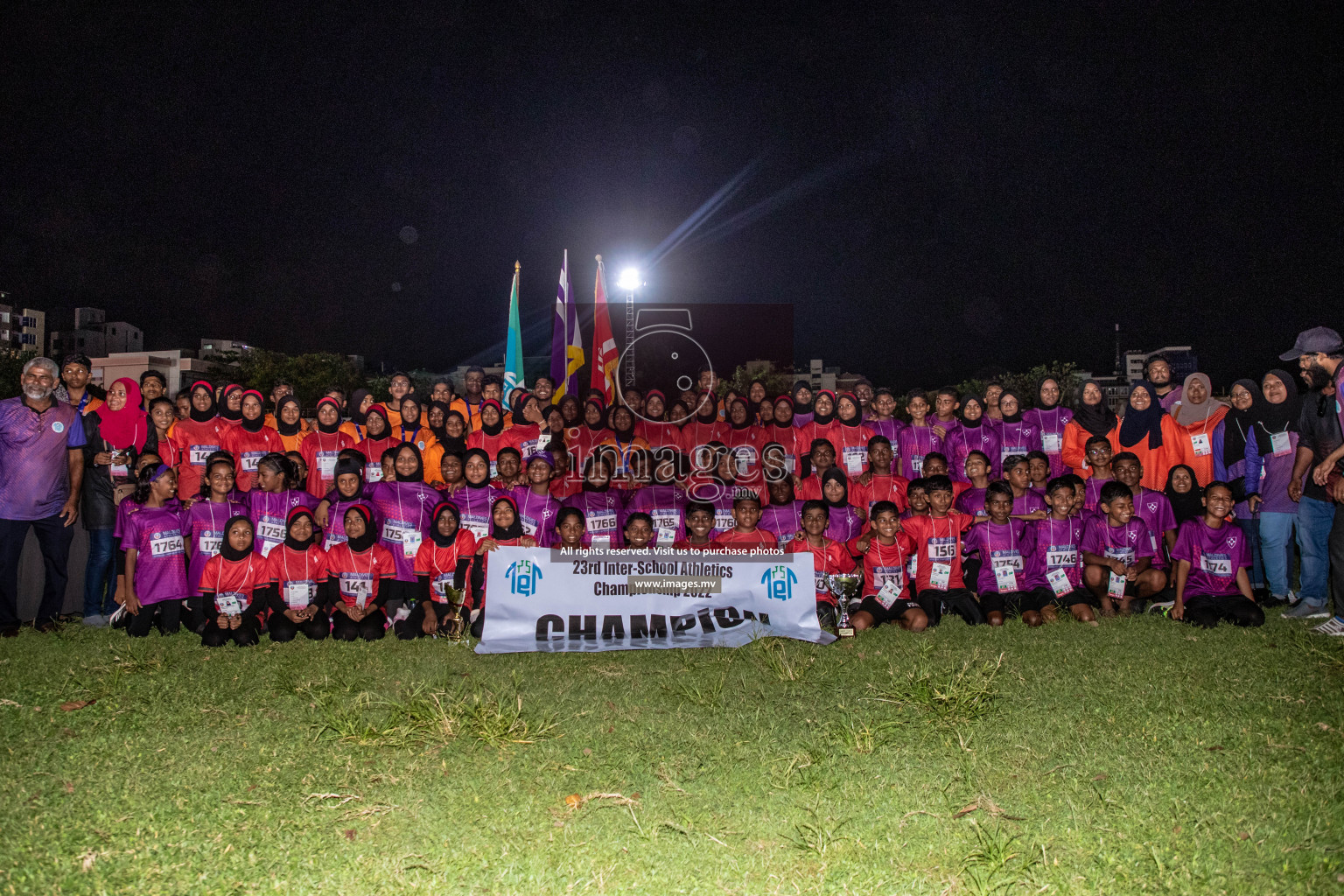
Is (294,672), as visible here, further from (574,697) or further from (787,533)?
(787,533)

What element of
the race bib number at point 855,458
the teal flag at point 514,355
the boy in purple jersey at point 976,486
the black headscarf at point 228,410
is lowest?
the boy in purple jersey at point 976,486

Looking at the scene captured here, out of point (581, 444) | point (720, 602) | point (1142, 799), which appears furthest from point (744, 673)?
point (581, 444)

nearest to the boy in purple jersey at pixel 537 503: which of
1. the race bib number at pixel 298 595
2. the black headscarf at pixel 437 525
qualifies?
the black headscarf at pixel 437 525

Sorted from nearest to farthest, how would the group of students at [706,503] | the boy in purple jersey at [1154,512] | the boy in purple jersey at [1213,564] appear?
the boy in purple jersey at [1213,564], the group of students at [706,503], the boy in purple jersey at [1154,512]

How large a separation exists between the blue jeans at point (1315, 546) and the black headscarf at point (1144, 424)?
1.39m

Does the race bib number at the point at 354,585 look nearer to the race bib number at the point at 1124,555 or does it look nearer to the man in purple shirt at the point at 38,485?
the man in purple shirt at the point at 38,485

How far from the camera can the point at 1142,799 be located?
3.53m

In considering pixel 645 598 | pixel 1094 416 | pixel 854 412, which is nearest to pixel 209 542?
pixel 645 598

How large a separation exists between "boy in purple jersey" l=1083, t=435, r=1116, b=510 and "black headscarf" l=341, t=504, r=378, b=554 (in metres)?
6.93

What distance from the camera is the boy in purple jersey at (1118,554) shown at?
24.1 feet

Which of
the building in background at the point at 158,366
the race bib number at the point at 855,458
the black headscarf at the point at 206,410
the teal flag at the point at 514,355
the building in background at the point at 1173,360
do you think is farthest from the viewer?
the building in background at the point at 158,366

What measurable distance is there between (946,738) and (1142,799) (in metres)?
0.94

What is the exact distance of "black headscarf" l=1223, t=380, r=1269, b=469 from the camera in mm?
7730

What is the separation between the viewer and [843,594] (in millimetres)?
6703
